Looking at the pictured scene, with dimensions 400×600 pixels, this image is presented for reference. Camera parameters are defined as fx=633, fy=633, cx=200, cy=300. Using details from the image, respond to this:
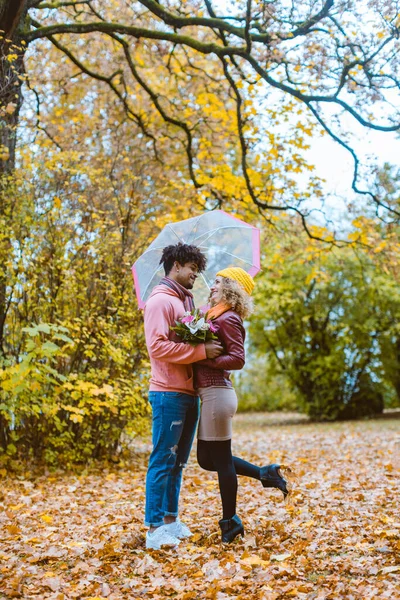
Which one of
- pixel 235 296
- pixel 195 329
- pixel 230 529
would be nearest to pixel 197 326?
pixel 195 329

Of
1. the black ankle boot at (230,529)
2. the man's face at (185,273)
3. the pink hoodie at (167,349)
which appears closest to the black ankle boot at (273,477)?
the black ankle boot at (230,529)

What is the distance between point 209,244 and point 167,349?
1.02 meters

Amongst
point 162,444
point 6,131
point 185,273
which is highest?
point 6,131

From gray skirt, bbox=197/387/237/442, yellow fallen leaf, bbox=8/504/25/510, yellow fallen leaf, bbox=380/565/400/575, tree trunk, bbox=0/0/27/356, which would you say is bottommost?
yellow fallen leaf, bbox=8/504/25/510

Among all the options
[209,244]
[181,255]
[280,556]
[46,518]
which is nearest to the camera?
[280,556]

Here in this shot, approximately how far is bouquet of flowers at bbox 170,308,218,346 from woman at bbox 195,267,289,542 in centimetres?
10

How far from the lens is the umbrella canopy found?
4.32 meters

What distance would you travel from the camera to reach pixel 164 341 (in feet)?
12.1

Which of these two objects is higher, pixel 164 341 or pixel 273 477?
pixel 164 341

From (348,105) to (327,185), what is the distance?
7.07 ft

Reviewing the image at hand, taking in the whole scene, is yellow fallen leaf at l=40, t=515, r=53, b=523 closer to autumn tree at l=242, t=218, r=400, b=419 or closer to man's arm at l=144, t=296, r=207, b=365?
man's arm at l=144, t=296, r=207, b=365

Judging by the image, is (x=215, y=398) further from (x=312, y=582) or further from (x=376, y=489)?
(x=376, y=489)

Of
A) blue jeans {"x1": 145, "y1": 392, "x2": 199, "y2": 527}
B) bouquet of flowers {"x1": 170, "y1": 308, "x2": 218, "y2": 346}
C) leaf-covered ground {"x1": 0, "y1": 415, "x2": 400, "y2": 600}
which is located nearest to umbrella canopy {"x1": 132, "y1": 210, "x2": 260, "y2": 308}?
bouquet of flowers {"x1": 170, "y1": 308, "x2": 218, "y2": 346}

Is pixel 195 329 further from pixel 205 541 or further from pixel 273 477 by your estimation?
pixel 205 541
